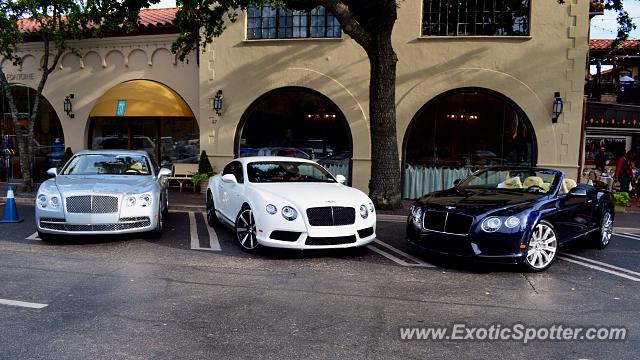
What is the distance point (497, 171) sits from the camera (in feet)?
26.3

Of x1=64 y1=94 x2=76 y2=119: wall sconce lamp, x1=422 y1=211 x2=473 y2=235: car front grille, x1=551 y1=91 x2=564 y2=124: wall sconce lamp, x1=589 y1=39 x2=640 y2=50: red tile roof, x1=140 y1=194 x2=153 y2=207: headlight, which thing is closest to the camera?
x1=422 y1=211 x2=473 y2=235: car front grille

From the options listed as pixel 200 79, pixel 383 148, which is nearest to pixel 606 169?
pixel 383 148

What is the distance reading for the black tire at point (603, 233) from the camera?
8055 mm

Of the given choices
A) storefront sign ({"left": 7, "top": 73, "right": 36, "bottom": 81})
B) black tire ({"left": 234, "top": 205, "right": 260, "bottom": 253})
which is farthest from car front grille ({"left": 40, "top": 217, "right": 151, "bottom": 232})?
storefront sign ({"left": 7, "top": 73, "right": 36, "bottom": 81})

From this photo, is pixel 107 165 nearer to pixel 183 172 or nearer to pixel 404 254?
pixel 404 254

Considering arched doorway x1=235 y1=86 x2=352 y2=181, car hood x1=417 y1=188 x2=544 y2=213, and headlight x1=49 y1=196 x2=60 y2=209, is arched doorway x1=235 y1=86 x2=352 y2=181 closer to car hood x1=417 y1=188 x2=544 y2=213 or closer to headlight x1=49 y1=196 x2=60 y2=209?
car hood x1=417 y1=188 x2=544 y2=213

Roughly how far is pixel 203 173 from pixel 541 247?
33.8ft

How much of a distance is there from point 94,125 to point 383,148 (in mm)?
11205

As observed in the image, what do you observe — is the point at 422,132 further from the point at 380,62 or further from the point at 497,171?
the point at 497,171

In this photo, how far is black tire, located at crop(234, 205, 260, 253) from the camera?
7.17 metres

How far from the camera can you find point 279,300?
5145 millimetres

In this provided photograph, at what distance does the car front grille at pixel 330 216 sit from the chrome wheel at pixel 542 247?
239 cm

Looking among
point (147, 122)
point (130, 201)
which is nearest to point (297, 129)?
point (147, 122)

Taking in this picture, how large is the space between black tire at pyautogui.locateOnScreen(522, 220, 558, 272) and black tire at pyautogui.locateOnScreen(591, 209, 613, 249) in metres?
1.91
